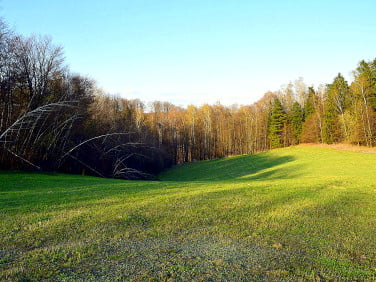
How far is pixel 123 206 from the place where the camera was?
8.48 metres

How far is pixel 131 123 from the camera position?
139ft

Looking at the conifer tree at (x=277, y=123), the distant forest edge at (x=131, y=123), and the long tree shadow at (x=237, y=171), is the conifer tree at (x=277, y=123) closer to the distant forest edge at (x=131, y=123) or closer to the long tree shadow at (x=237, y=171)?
the distant forest edge at (x=131, y=123)

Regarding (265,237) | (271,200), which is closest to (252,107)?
(271,200)

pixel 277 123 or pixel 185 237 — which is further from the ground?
pixel 277 123

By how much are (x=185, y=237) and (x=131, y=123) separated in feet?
123

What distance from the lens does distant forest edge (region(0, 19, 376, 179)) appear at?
21.9 metres

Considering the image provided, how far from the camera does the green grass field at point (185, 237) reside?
4223mm

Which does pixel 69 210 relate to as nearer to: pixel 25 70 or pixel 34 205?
pixel 34 205

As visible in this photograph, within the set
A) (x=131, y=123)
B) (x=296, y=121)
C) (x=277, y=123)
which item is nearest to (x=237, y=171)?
(x=131, y=123)

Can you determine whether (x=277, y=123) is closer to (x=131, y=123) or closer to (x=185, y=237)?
(x=131, y=123)

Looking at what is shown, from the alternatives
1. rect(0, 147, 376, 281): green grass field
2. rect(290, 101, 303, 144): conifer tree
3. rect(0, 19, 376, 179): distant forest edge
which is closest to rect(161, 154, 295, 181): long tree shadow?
rect(0, 19, 376, 179): distant forest edge

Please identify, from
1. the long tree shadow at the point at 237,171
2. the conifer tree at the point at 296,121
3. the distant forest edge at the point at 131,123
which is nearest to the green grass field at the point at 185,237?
the distant forest edge at the point at 131,123

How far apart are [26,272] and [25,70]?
24.9 metres

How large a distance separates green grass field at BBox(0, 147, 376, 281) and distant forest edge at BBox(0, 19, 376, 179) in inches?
411
